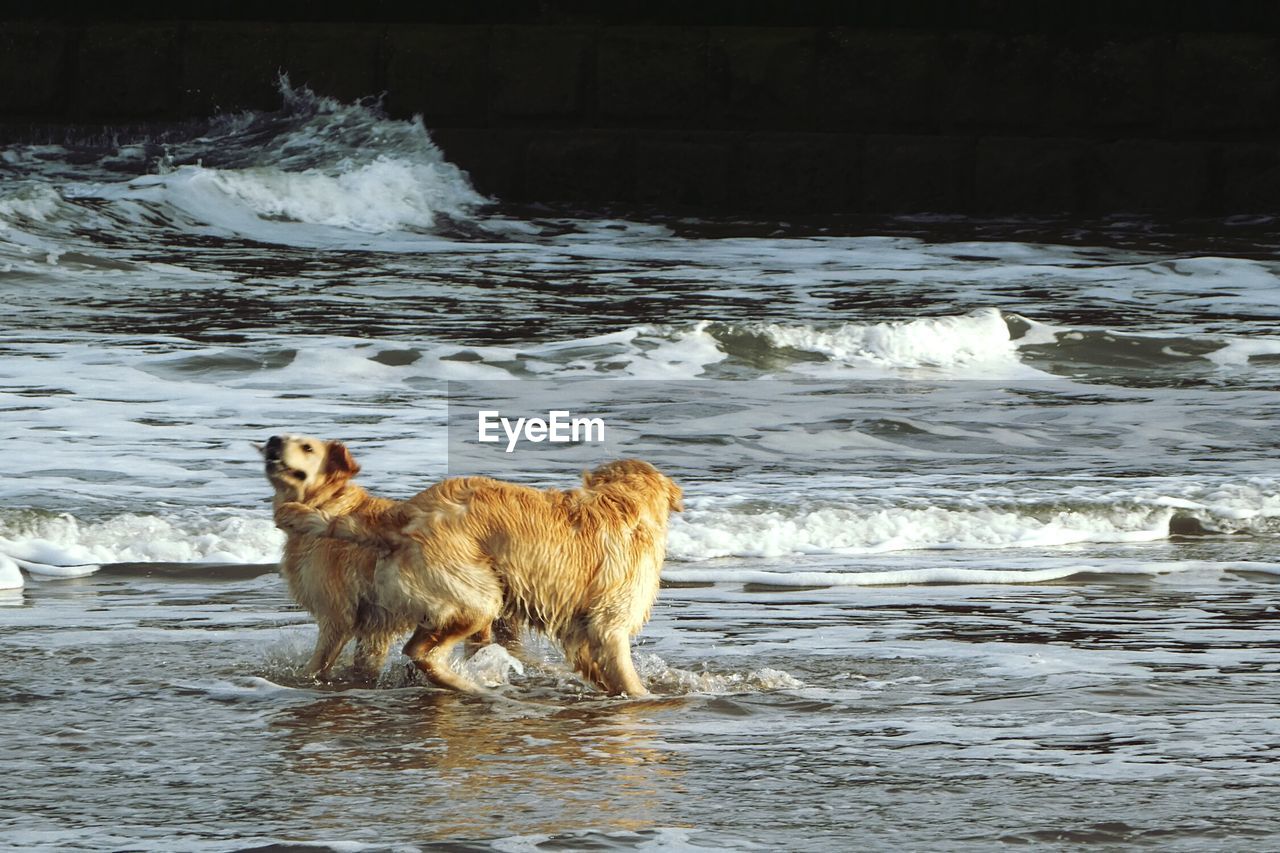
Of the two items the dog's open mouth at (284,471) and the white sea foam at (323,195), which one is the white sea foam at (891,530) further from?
the white sea foam at (323,195)

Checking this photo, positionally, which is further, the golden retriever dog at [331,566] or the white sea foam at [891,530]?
the white sea foam at [891,530]

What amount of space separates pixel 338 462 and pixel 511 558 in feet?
1.99

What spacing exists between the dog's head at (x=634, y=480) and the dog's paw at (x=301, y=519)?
707mm

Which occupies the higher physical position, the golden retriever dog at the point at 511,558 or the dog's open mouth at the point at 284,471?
the dog's open mouth at the point at 284,471

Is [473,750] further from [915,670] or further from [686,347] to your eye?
[686,347]

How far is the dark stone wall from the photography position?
2164 centimetres

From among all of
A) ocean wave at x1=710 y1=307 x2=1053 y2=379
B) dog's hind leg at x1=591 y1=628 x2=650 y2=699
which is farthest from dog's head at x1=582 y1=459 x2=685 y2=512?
ocean wave at x1=710 y1=307 x2=1053 y2=379

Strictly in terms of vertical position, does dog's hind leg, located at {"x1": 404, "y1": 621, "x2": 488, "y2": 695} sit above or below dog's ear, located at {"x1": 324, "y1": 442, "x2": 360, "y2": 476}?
below

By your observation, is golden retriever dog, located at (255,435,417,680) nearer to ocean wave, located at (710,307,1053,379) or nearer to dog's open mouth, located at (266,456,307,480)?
dog's open mouth, located at (266,456,307,480)

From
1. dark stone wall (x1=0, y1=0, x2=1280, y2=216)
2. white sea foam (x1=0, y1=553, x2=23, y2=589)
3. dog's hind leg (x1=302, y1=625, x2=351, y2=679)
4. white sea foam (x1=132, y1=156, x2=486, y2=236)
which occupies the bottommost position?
white sea foam (x1=0, y1=553, x2=23, y2=589)

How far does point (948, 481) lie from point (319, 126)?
1528cm

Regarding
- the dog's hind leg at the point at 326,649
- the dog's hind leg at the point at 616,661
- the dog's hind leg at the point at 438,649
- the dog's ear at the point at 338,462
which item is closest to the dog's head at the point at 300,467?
the dog's ear at the point at 338,462

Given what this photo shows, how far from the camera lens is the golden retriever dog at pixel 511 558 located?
4.95m

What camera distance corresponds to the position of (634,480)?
5.20 metres
